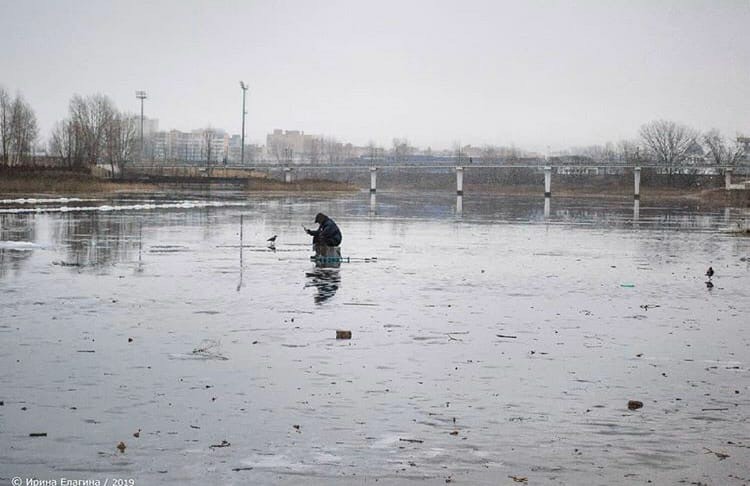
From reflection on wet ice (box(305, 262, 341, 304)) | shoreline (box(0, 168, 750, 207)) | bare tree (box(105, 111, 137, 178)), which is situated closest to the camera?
reflection on wet ice (box(305, 262, 341, 304))

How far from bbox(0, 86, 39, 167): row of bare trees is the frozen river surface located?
103m

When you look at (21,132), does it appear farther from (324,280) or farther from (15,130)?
(324,280)

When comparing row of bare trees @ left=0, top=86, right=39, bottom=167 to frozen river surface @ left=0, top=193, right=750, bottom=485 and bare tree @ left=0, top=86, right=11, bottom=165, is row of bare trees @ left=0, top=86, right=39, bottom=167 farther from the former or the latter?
frozen river surface @ left=0, top=193, right=750, bottom=485

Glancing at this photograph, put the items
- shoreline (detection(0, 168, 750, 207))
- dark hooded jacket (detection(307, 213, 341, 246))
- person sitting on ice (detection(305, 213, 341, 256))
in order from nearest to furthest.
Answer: person sitting on ice (detection(305, 213, 341, 256)) < dark hooded jacket (detection(307, 213, 341, 246)) < shoreline (detection(0, 168, 750, 207))

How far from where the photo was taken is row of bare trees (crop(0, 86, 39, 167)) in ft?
399

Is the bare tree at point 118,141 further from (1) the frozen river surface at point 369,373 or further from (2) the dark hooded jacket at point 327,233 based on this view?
(1) the frozen river surface at point 369,373

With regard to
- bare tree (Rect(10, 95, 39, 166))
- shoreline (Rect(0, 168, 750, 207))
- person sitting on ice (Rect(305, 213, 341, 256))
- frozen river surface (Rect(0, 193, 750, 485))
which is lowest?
frozen river surface (Rect(0, 193, 750, 485))

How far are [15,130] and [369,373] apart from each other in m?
122

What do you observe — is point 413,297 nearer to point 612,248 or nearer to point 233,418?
point 233,418

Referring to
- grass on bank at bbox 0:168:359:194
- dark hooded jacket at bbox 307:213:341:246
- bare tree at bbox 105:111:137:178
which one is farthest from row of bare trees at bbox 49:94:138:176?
dark hooded jacket at bbox 307:213:341:246

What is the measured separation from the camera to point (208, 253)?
29969 millimetres

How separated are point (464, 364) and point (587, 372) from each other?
1.68 metres

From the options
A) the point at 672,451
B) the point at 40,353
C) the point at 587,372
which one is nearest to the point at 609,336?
the point at 587,372

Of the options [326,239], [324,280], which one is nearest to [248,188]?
[326,239]
